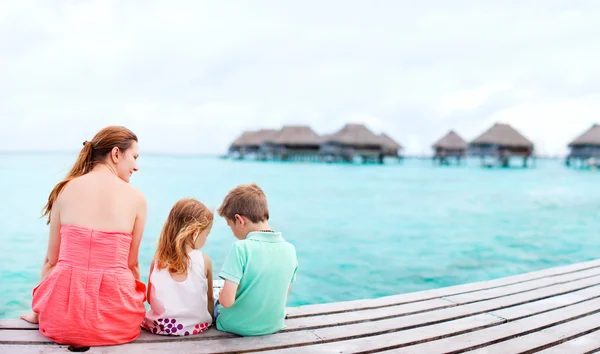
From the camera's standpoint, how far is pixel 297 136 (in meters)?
51.8

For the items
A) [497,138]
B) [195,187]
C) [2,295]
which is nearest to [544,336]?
[2,295]

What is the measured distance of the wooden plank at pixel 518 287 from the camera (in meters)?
3.06

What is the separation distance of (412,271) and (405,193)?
15.0m

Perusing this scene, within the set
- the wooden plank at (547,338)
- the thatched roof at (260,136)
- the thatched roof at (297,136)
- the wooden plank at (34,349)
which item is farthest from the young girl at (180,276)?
the thatched roof at (260,136)

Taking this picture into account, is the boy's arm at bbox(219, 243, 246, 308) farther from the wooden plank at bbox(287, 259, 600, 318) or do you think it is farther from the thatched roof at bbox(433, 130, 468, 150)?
the thatched roof at bbox(433, 130, 468, 150)

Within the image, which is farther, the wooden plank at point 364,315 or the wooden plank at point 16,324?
the wooden plank at point 364,315

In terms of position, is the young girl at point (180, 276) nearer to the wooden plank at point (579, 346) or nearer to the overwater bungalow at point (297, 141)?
the wooden plank at point (579, 346)

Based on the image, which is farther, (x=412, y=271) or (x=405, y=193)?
(x=405, y=193)

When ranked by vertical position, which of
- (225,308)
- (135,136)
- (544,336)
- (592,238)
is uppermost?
(135,136)

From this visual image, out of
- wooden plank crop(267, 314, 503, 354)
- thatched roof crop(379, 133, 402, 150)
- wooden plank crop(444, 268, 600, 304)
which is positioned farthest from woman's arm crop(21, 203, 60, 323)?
thatched roof crop(379, 133, 402, 150)

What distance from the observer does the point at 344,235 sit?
11711mm

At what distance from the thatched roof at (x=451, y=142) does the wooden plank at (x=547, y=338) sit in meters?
47.1

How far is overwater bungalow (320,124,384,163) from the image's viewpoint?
47.8m

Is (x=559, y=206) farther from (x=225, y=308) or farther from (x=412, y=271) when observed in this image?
(x=225, y=308)
